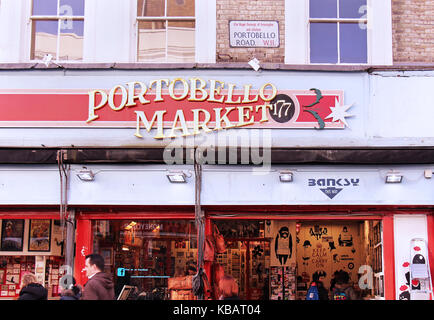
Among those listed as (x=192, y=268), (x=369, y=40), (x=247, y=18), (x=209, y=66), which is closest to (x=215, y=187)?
(x=192, y=268)

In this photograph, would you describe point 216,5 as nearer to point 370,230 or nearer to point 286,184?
point 286,184

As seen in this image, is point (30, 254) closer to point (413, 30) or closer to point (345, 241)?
point (345, 241)

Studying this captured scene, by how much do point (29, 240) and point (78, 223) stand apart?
1.16 m

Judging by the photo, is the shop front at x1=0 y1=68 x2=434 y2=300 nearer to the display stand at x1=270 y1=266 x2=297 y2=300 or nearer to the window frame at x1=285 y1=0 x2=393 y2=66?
the window frame at x1=285 y1=0 x2=393 y2=66

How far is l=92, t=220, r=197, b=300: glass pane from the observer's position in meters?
11.0

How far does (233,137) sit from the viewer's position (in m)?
10.8

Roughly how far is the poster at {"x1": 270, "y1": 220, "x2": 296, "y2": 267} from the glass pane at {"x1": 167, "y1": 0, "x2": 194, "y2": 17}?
455 cm

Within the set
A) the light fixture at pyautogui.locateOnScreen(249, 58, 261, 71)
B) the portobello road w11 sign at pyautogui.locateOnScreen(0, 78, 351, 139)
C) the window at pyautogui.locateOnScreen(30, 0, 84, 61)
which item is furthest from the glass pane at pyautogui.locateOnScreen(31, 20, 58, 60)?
the light fixture at pyautogui.locateOnScreen(249, 58, 261, 71)

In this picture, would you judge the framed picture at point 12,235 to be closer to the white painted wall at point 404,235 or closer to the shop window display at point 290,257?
the shop window display at point 290,257

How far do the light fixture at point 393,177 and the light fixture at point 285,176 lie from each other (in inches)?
60.0

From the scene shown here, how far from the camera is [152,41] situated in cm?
1148

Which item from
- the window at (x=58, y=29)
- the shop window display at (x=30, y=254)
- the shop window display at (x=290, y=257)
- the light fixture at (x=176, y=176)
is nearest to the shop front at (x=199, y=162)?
the light fixture at (x=176, y=176)

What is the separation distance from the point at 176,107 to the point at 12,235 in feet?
11.9
